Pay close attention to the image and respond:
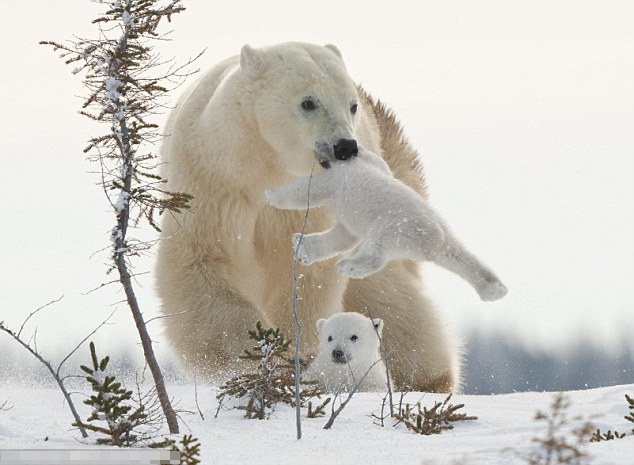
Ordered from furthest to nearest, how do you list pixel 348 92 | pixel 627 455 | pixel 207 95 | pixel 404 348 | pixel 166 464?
1. pixel 404 348
2. pixel 207 95
3. pixel 348 92
4. pixel 627 455
5. pixel 166 464

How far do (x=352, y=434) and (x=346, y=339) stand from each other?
8.93 feet

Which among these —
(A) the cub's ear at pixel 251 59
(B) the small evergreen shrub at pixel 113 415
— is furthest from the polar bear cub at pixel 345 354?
(B) the small evergreen shrub at pixel 113 415

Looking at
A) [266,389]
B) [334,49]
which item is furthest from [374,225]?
[334,49]

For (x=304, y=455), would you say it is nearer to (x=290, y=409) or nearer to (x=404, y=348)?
(x=290, y=409)

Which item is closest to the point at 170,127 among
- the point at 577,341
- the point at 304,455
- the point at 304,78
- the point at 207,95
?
the point at 207,95

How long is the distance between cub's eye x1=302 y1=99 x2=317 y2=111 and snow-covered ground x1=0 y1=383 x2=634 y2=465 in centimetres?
183

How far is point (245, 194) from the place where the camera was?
7.03 metres

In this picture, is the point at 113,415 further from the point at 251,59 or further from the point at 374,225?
the point at 251,59

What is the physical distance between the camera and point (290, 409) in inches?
195

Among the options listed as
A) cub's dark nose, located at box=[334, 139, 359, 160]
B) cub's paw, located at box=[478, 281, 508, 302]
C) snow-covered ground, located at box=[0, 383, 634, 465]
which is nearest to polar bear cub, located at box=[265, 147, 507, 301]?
cub's paw, located at box=[478, 281, 508, 302]

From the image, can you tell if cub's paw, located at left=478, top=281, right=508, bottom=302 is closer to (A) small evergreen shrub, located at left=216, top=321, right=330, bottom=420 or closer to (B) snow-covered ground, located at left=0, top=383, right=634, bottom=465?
(B) snow-covered ground, located at left=0, top=383, right=634, bottom=465

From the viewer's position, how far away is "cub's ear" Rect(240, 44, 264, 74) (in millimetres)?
6719

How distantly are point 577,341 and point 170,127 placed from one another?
3969 cm

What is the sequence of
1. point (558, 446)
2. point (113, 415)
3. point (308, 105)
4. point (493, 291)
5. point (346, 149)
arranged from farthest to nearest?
point (308, 105)
point (346, 149)
point (493, 291)
point (113, 415)
point (558, 446)
